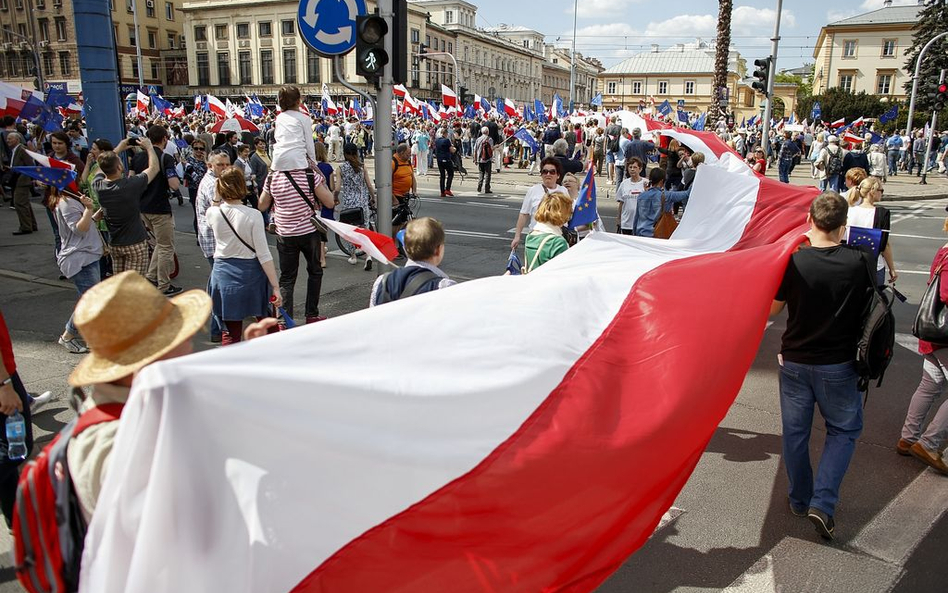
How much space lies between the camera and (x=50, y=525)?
1966 millimetres

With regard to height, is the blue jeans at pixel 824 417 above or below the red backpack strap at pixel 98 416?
below

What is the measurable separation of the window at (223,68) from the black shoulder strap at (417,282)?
87.6 meters

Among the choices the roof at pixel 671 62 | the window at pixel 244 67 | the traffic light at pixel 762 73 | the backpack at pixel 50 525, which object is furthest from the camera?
the roof at pixel 671 62

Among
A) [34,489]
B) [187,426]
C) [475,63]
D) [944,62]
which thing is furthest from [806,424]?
[475,63]

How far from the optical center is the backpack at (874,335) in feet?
12.0

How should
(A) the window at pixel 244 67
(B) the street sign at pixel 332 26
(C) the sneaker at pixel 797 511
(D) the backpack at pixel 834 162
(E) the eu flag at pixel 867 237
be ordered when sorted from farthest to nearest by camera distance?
(A) the window at pixel 244 67
(D) the backpack at pixel 834 162
(B) the street sign at pixel 332 26
(E) the eu flag at pixel 867 237
(C) the sneaker at pixel 797 511

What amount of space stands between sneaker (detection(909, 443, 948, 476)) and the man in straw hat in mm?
4771

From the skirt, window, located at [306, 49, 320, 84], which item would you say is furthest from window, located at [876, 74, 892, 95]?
the skirt

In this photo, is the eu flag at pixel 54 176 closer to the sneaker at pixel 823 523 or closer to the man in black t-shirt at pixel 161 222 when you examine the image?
the man in black t-shirt at pixel 161 222

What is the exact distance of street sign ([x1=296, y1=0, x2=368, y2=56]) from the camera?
6.98m

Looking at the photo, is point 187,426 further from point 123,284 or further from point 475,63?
point 475,63

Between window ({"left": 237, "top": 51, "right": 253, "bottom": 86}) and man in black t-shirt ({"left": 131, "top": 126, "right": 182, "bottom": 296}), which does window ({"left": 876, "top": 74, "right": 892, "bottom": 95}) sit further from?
man in black t-shirt ({"left": 131, "top": 126, "right": 182, "bottom": 296})

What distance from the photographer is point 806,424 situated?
154 inches

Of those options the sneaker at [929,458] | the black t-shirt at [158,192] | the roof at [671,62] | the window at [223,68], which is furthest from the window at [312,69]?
the sneaker at [929,458]
